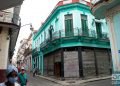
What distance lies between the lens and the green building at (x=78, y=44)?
18594mm

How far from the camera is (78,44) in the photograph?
18562 mm

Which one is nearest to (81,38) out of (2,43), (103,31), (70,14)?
(70,14)

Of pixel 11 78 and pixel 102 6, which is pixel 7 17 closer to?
pixel 102 6

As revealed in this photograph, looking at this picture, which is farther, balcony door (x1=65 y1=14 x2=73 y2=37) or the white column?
balcony door (x1=65 y1=14 x2=73 y2=37)

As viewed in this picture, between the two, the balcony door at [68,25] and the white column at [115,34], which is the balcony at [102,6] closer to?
the white column at [115,34]

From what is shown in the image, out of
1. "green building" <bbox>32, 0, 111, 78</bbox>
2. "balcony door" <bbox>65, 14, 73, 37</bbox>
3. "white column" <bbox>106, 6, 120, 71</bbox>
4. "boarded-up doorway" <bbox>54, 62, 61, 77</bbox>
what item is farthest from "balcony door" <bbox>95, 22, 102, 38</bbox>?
"white column" <bbox>106, 6, 120, 71</bbox>

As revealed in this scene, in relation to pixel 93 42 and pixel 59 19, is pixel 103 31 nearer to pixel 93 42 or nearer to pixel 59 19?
pixel 93 42

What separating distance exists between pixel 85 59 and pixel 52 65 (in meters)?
5.45

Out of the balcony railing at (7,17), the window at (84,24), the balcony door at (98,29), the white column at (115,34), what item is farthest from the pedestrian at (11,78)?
the balcony door at (98,29)

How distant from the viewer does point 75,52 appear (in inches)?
740

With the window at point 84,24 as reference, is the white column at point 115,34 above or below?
below

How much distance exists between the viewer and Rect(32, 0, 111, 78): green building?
732 inches

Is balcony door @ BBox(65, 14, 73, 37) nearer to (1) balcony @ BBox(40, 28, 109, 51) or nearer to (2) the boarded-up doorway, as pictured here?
(1) balcony @ BBox(40, 28, 109, 51)

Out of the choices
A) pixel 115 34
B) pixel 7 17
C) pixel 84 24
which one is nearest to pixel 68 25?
pixel 84 24
